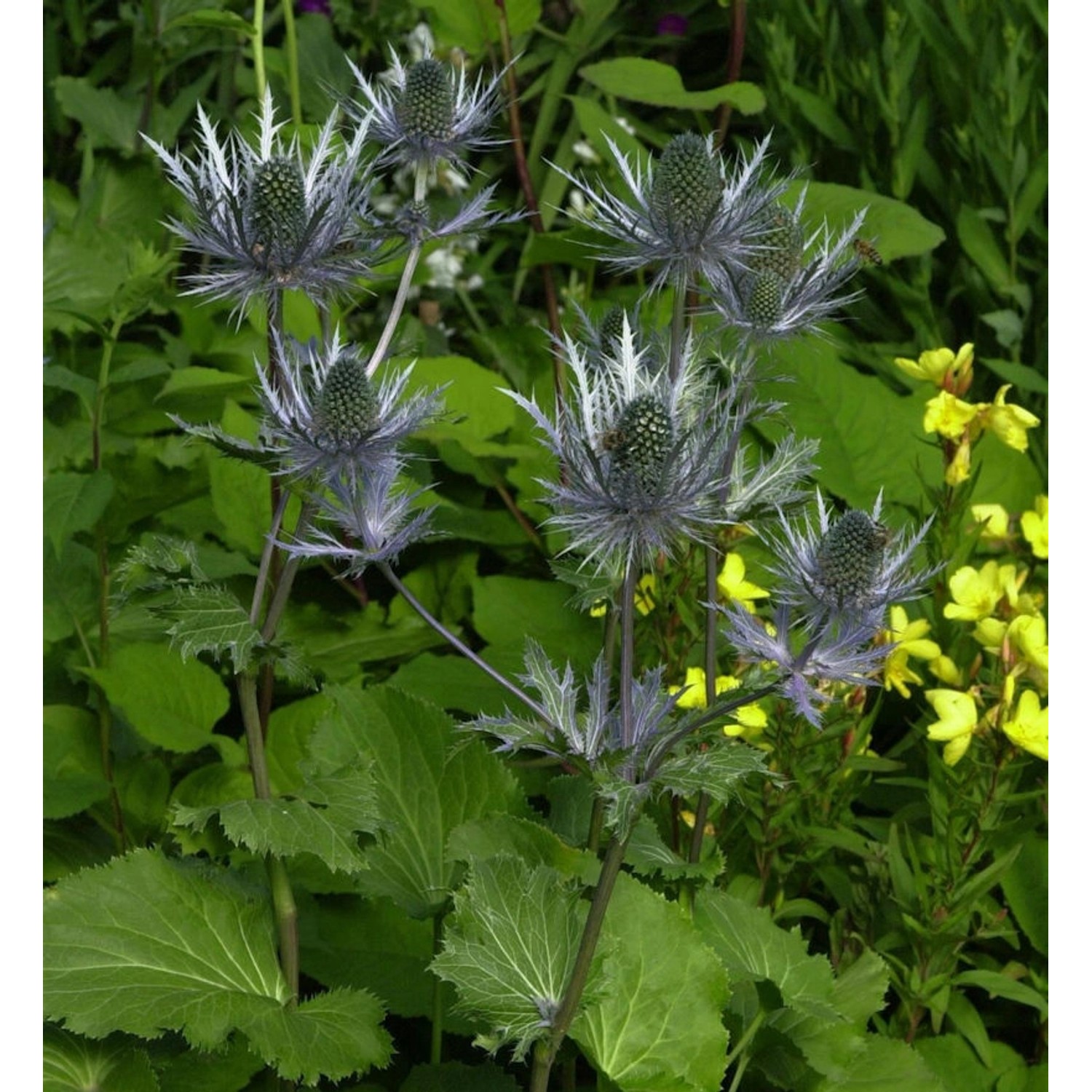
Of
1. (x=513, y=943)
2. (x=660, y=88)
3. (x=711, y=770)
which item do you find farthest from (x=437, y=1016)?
(x=660, y=88)

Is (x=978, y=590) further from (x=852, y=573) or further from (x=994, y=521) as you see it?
(x=852, y=573)

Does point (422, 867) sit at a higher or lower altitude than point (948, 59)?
lower

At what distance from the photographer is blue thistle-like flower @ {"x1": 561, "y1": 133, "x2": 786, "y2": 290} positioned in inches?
44.4

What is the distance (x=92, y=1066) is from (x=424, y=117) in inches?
36.5

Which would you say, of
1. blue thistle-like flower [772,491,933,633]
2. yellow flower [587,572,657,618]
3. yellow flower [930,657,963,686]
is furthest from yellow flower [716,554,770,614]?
blue thistle-like flower [772,491,933,633]

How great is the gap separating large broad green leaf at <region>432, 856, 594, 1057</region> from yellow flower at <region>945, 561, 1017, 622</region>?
68 cm

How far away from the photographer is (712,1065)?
128cm

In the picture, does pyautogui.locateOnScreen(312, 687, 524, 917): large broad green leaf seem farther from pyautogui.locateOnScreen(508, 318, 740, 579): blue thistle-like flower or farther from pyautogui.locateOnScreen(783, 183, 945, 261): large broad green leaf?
pyautogui.locateOnScreen(783, 183, 945, 261): large broad green leaf

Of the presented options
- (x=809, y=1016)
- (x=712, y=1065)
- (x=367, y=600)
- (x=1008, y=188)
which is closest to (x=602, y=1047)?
(x=712, y=1065)

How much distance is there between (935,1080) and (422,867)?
560mm

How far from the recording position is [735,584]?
5.49 feet

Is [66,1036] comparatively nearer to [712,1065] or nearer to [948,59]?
[712,1065]

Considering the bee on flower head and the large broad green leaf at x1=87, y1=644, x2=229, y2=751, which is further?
the large broad green leaf at x1=87, y1=644, x2=229, y2=751

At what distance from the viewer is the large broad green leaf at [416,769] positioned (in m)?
1.52
